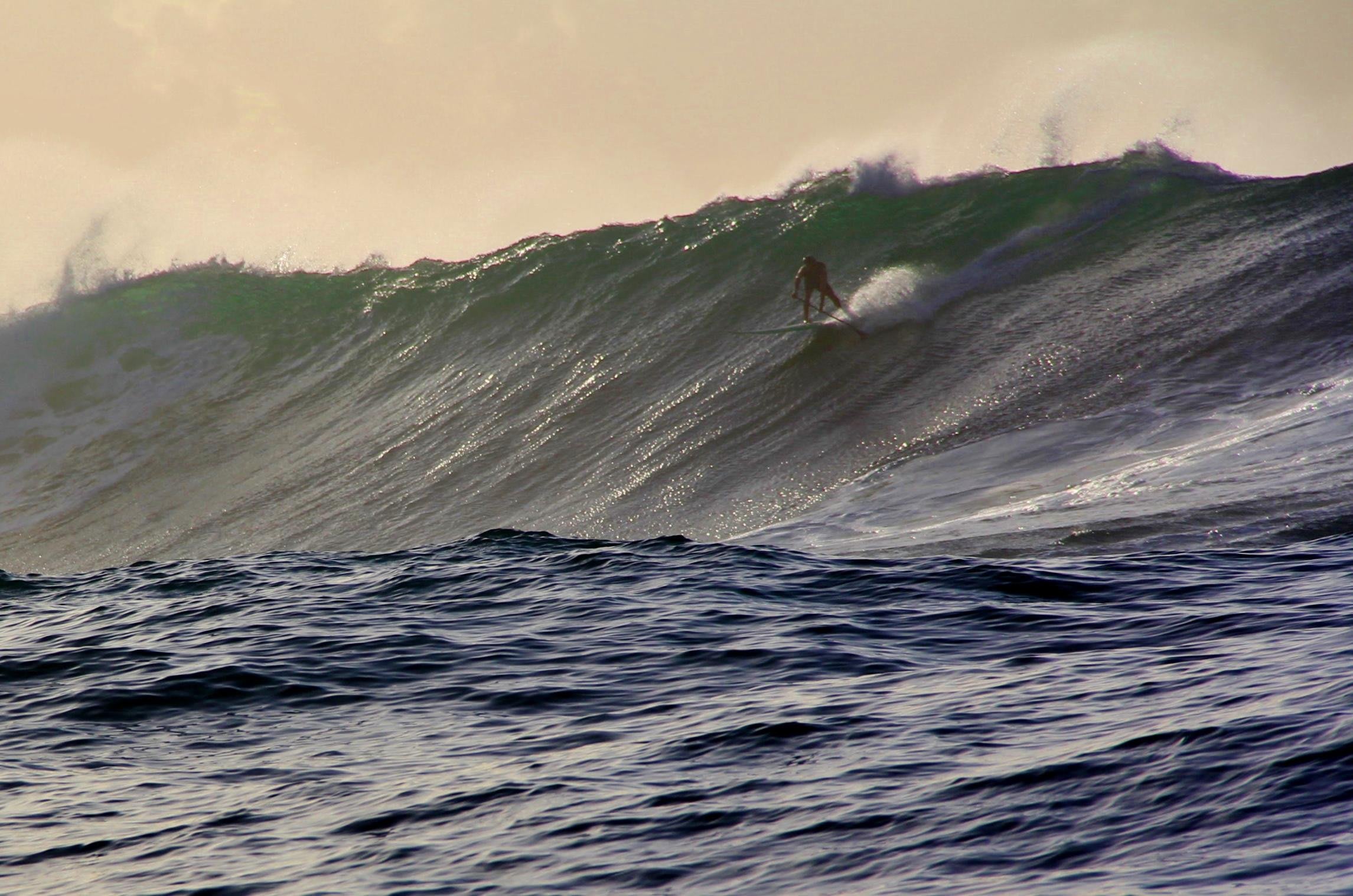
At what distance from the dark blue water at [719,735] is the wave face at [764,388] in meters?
2.81

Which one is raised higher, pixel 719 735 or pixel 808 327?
pixel 808 327

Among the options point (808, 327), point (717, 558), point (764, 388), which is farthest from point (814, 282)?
point (717, 558)

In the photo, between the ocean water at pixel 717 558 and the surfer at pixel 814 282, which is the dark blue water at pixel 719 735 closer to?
the ocean water at pixel 717 558

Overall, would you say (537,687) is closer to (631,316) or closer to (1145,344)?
(1145,344)

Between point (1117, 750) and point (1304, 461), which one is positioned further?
point (1304, 461)

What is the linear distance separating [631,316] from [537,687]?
13061mm

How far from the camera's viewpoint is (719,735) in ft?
20.3

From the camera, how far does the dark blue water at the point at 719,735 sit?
184 inches

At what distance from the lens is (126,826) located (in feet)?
18.6

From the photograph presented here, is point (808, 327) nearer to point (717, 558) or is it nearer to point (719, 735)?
point (717, 558)

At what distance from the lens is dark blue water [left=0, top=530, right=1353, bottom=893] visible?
4.67m

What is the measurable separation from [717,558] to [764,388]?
20.0 feet

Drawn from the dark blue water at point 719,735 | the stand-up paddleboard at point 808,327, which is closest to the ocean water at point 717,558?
the dark blue water at point 719,735

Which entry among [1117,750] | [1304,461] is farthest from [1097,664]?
[1304,461]
